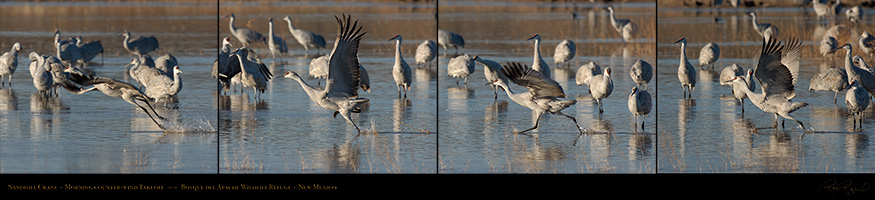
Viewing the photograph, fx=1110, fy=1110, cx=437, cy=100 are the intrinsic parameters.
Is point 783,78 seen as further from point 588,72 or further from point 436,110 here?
point 436,110

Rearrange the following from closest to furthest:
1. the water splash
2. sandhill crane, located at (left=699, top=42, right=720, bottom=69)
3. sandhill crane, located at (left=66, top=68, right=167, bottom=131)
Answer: sandhill crane, located at (left=66, top=68, right=167, bottom=131) → the water splash → sandhill crane, located at (left=699, top=42, right=720, bottom=69)

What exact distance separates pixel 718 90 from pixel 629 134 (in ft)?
14.7

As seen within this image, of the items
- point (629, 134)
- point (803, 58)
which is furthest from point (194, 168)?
point (803, 58)

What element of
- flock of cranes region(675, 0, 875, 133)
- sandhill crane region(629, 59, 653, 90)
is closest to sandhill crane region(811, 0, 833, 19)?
flock of cranes region(675, 0, 875, 133)

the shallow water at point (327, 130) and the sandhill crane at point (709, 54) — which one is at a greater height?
the sandhill crane at point (709, 54)

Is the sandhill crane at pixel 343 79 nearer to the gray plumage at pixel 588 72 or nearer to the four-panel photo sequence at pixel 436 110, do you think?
the four-panel photo sequence at pixel 436 110

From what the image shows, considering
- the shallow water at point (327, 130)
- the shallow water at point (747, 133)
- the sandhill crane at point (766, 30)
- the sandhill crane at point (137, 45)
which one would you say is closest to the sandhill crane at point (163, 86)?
the shallow water at point (327, 130)

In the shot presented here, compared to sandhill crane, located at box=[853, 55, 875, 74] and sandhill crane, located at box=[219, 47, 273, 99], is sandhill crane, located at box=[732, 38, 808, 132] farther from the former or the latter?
sandhill crane, located at box=[219, 47, 273, 99]

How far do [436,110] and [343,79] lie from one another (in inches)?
61.2

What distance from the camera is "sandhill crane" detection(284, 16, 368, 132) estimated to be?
391 inches
